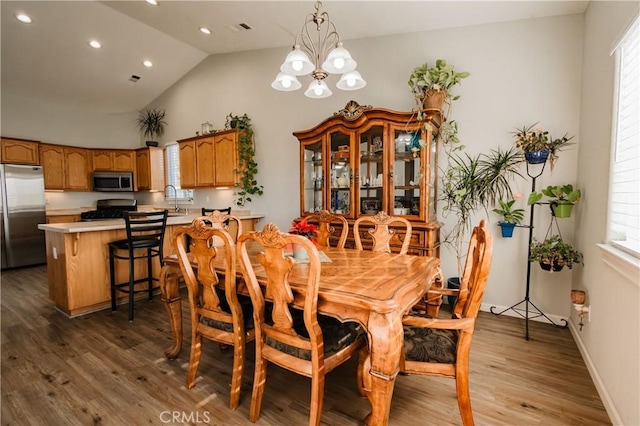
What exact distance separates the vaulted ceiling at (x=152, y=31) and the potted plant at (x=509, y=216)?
1832mm

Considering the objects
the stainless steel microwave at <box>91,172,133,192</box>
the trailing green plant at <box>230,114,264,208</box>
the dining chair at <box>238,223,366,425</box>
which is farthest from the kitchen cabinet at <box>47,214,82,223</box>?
the dining chair at <box>238,223,366,425</box>

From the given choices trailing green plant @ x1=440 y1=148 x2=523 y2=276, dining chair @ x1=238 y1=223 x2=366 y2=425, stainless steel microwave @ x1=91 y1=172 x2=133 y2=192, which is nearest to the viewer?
dining chair @ x1=238 y1=223 x2=366 y2=425

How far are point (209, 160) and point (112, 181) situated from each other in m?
2.88

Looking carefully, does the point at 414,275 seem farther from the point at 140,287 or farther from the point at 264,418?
the point at 140,287

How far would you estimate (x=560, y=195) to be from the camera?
8.67 ft

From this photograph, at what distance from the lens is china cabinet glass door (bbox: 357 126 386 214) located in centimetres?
328

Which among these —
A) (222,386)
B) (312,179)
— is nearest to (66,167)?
(312,179)

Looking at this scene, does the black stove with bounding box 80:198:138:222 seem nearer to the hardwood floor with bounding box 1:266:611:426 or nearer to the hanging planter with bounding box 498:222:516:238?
the hardwood floor with bounding box 1:266:611:426

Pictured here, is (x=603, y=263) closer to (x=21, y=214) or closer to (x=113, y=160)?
(x=21, y=214)

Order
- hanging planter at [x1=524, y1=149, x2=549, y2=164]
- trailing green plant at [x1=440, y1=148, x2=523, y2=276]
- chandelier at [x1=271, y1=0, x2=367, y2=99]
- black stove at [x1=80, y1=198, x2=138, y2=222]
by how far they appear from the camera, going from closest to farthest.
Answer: chandelier at [x1=271, y1=0, x2=367, y2=99], hanging planter at [x1=524, y1=149, x2=549, y2=164], trailing green plant at [x1=440, y1=148, x2=523, y2=276], black stove at [x1=80, y1=198, x2=138, y2=222]

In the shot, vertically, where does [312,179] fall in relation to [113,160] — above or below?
below

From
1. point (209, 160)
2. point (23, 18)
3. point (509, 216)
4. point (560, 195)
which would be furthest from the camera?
point (209, 160)

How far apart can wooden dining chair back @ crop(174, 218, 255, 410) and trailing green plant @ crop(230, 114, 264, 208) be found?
9.20 feet

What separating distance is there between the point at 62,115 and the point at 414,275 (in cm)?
736
